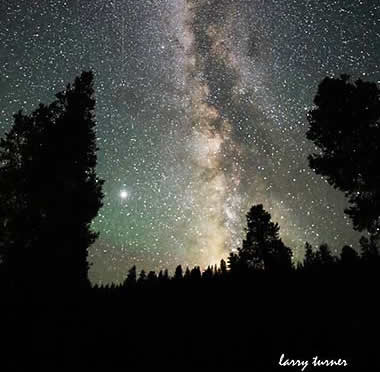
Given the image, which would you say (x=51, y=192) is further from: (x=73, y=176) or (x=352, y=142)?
(x=352, y=142)

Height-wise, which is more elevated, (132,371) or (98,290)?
(98,290)

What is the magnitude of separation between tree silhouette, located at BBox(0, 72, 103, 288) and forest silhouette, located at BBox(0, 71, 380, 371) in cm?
6

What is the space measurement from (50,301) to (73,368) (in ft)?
20.3

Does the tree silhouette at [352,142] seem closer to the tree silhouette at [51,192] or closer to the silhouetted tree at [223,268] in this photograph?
the silhouetted tree at [223,268]

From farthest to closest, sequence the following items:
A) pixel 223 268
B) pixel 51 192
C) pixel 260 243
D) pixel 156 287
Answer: pixel 260 243 < pixel 223 268 < pixel 51 192 < pixel 156 287

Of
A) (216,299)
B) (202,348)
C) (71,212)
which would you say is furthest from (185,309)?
(71,212)

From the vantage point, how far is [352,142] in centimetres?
1755

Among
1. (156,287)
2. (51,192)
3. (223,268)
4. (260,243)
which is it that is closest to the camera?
(156,287)

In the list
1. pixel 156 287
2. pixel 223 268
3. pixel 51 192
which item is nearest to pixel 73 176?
pixel 51 192

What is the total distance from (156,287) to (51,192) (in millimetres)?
8558

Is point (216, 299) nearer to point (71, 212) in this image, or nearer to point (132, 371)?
point (132, 371)

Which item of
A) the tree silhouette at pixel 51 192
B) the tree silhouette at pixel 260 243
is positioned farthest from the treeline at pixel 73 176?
the tree silhouette at pixel 260 243

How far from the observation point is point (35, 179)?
17.0 meters

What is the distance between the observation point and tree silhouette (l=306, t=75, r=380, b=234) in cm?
1686
